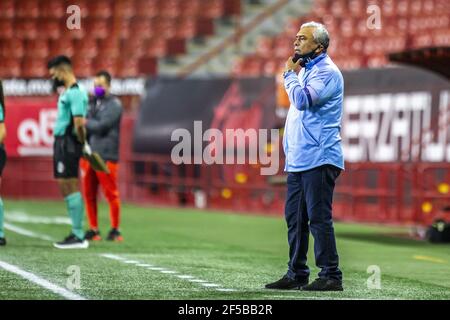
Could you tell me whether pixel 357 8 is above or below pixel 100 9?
below

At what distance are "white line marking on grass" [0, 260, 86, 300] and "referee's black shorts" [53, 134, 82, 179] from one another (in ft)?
7.47

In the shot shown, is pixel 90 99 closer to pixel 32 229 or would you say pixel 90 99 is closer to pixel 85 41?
pixel 32 229

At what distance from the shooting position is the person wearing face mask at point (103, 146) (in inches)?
563

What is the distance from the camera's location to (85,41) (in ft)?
99.9

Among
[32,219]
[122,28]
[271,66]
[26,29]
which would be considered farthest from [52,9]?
[32,219]

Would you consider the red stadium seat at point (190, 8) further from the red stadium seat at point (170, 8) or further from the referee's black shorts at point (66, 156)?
the referee's black shorts at point (66, 156)

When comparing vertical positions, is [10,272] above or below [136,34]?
below

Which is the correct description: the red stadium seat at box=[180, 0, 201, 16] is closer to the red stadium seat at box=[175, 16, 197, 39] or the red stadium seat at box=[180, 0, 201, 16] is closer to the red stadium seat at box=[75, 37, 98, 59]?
the red stadium seat at box=[175, 16, 197, 39]

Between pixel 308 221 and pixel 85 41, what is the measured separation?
21777 millimetres

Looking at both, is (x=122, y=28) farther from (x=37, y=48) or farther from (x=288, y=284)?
(x=288, y=284)

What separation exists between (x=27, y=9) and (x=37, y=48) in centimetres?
138

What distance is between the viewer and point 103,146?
14.4 m

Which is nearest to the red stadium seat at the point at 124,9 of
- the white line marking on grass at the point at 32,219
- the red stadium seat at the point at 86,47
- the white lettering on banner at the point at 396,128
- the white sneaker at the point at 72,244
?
the red stadium seat at the point at 86,47
